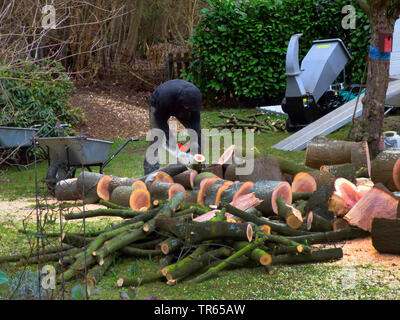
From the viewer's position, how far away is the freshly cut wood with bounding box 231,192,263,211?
4.57 metres

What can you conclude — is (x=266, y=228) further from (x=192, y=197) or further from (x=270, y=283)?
(x=192, y=197)

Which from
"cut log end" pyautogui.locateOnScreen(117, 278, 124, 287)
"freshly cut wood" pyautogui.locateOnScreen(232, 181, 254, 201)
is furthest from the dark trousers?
"cut log end" pyautogui.locateOnScreen(117, 278, 124, 287)

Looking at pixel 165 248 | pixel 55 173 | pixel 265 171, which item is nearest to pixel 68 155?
pixel 55 173

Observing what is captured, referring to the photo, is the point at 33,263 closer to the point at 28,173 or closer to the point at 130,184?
the point at 130,184

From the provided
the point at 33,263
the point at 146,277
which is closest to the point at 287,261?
the point at 146,277

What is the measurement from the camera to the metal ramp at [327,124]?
9.05 metres

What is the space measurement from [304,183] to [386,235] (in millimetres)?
1484

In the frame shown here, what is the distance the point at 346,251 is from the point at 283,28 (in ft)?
32.3

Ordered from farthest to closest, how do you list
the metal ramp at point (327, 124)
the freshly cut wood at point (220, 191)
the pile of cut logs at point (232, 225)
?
the metal ramp at point (327, 124) → the freshly cut wood at point (220, 191) → the pile of cut logs at point (232, 225)

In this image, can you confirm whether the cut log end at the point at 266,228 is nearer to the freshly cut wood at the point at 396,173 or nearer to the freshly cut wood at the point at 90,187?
the freshly cut wood at the point at 396,173

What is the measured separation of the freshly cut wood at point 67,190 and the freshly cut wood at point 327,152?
8.88 ft

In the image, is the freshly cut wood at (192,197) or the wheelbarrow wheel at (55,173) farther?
the wheelbarrow wheel at (55,173)

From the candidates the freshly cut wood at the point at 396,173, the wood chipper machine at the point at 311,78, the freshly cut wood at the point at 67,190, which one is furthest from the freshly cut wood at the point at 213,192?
the wood chipper machine at the point at 311,78

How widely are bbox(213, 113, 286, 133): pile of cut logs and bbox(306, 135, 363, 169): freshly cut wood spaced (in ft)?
15.4
